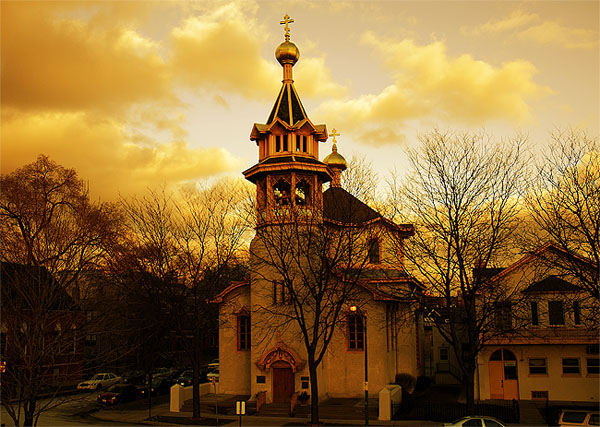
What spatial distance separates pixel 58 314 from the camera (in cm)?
1834

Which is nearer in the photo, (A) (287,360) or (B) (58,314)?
(B) (58,314)

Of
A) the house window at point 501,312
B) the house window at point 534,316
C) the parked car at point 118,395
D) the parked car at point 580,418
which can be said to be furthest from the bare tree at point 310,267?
the parked car at point 118,395

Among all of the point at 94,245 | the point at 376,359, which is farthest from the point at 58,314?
the point at 376,359

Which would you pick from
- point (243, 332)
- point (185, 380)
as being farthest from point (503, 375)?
point (185, 380)

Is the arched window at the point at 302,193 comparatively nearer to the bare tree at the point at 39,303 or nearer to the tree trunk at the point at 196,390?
the tree trunk at the point at 196,390

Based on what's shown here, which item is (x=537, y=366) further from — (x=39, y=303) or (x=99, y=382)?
(x=99, y=382)

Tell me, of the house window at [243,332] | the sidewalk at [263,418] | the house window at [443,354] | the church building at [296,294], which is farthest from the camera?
the house window at [443,354]

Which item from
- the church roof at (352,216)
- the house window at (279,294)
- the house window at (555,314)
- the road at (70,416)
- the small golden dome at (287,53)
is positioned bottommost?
the road at (70,416)

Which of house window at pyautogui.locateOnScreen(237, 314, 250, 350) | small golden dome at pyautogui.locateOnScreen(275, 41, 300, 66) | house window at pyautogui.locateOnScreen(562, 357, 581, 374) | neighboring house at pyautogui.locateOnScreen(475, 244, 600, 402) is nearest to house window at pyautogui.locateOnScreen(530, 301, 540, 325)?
neighboring house at pyautogui.locateOnScreen(475, 244, 600, 402)

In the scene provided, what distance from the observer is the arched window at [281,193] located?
35.2m

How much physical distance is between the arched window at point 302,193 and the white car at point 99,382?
2344 cm

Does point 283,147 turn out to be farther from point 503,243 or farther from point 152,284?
point 503,243

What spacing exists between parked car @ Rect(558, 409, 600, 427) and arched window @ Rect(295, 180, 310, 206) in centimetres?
1798

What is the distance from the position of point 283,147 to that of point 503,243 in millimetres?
15409
